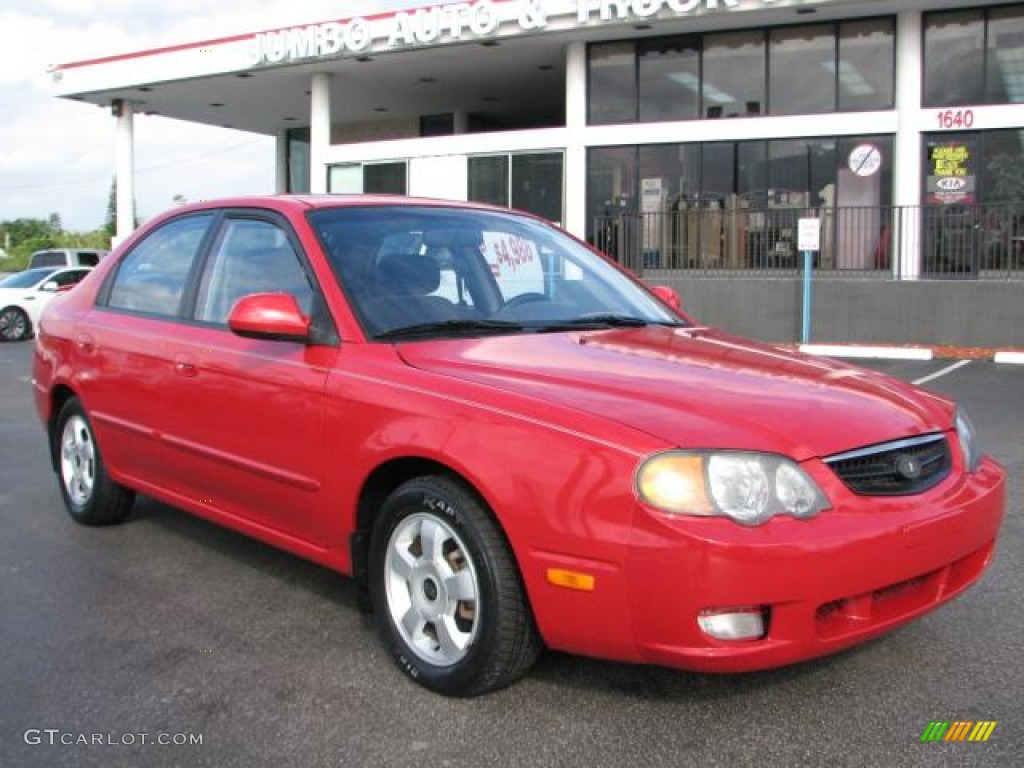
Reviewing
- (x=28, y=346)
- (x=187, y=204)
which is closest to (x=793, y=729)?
(x=187, y=204)

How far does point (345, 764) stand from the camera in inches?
106

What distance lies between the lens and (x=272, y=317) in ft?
11.3

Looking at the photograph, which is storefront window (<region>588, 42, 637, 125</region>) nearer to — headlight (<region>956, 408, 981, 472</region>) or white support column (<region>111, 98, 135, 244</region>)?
white support column (<region>111, 98, 135, 244</region>)

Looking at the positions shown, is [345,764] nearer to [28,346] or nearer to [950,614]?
[950,614]

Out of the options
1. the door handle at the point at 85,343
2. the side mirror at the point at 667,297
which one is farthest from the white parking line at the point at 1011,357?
the door handle at the point at 85,343

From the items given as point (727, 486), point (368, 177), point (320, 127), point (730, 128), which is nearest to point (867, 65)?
point (730, 128)

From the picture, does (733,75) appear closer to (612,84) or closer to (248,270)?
(612,84)

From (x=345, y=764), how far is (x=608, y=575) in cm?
88

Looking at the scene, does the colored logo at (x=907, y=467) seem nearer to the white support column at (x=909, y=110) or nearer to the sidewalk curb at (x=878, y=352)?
the sidewalk curb at (x=878, y=352)

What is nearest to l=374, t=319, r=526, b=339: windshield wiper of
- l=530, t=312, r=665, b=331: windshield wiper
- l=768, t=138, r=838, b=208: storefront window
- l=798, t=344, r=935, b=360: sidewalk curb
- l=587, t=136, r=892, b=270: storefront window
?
l=530, t=312, r=665, b=331: windshield wiper

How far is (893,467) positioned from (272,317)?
2069 millimetres

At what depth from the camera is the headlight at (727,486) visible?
8.57 ft

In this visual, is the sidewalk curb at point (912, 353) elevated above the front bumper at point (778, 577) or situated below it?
above

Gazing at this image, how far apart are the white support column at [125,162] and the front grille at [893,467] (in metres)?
25.7
